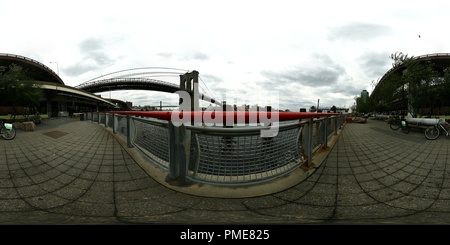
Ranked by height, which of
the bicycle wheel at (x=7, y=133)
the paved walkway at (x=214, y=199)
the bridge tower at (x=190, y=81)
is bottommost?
the paved walkway at (x=214, y=199)

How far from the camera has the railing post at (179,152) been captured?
235 centimetres

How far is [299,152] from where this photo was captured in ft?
10.2

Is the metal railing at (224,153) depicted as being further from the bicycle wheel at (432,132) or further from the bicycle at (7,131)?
the bicycle at (7,131)

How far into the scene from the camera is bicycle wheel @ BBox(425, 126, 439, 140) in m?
5.20

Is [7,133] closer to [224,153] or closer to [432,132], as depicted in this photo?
[224,153]

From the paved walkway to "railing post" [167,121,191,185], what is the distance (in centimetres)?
22

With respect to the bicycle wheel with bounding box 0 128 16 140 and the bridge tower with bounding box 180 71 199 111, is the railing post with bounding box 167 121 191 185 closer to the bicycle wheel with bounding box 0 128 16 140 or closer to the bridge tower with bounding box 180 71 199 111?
the bicycle wheel with bounding box 0 128 16 140

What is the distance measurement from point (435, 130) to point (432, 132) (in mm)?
78

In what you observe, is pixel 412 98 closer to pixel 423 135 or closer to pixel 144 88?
pixel 423 135

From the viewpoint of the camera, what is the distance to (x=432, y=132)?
531 centimetres

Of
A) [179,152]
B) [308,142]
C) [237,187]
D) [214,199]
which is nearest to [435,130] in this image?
[308,142]

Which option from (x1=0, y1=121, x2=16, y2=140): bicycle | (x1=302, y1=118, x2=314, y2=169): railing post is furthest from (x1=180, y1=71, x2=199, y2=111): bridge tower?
(x1=302, y1=118, x2=314, y2=169): railing post

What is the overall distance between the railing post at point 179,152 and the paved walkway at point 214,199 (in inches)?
8.7

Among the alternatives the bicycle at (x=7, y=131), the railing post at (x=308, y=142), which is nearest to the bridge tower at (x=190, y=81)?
the bicycle at (x=7, y=131)
